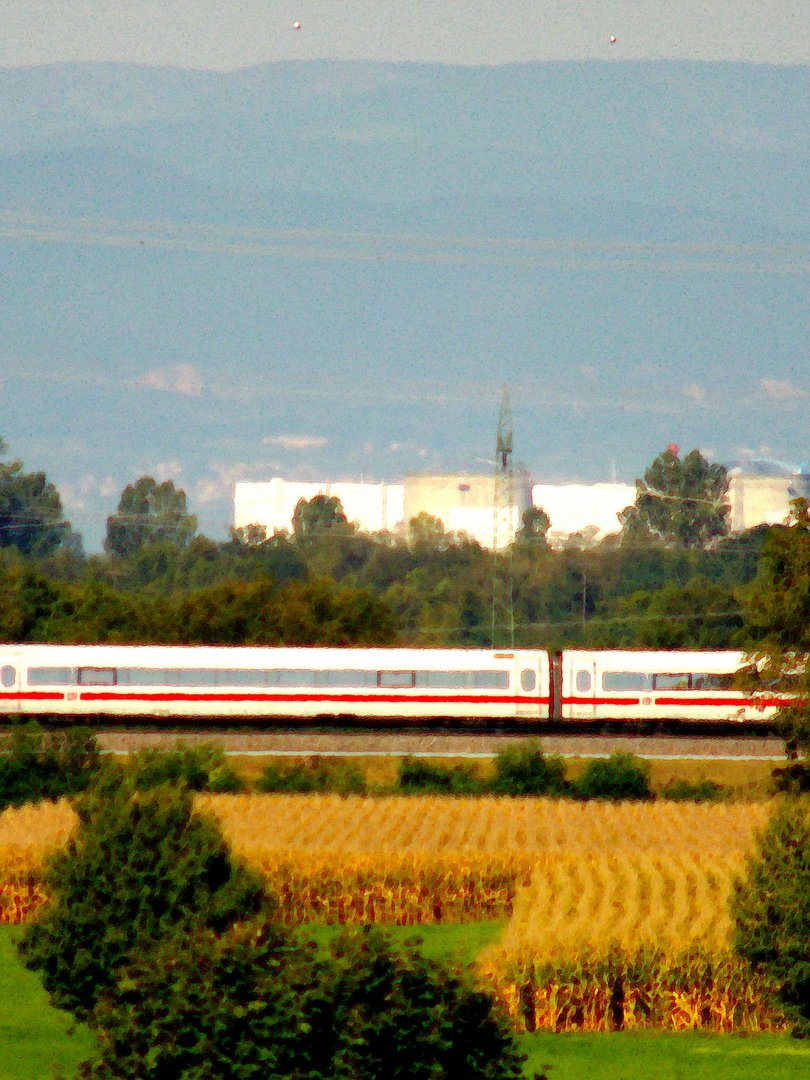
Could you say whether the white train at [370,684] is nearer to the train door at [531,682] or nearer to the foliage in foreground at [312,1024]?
the train door at [531,682]

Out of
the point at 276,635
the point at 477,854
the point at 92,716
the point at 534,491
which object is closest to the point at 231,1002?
the point at 477,854

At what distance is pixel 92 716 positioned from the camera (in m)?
46.1

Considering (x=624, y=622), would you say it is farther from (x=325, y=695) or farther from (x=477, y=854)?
(x=477, y=854)

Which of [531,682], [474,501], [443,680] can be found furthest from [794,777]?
[474,501]

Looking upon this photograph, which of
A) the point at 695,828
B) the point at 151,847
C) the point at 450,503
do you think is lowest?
the point at 695,828

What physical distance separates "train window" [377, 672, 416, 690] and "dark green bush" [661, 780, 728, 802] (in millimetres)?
7986

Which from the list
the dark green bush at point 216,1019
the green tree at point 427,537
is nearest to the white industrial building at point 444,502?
the green tree at point 427,537

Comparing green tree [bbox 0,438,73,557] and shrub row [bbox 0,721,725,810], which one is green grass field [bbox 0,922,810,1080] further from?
green tree [bbox 0,438,73,557]

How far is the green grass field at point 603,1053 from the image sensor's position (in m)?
12.0

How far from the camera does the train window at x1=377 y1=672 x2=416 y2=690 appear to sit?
43.2 meters

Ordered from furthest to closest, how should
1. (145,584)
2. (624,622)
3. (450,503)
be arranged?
(450,503) → (145,584) → (624,622)

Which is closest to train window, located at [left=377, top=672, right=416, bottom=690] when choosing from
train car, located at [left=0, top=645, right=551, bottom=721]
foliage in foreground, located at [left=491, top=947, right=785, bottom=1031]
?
train car, located at [left=0, top=645, right=551, bottom=721]

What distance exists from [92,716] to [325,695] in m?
7.88

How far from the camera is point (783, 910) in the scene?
531 inches
